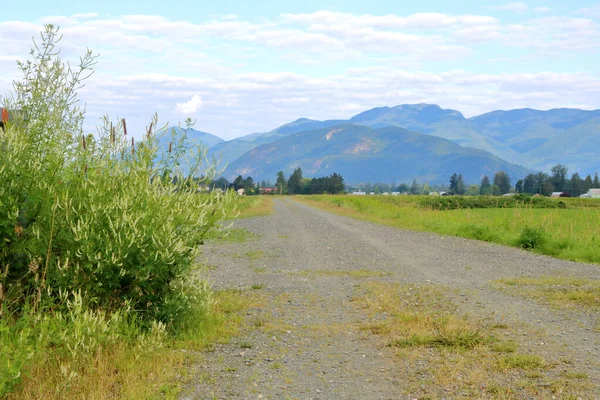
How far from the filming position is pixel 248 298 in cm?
1044

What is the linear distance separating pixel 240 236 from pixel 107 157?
15.4 meters

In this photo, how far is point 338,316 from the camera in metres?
9.11

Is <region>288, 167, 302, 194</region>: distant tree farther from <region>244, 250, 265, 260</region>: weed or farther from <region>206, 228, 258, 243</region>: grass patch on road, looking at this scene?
<region>244, 250, 265, 260</region>: weed

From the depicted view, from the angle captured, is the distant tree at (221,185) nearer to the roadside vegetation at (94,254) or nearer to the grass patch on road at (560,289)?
the roadside vegetation at (94,254)

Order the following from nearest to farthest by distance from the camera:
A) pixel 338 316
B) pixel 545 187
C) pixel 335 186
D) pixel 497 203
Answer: pixel 338 316 → pixel 497 203 → pixel 335 186 → pixel 545 187

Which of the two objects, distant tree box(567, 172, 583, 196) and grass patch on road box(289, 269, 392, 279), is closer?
grass patch on road box(289, 269, 392, 279)

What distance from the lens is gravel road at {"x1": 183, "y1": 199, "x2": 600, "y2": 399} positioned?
19.5 feet

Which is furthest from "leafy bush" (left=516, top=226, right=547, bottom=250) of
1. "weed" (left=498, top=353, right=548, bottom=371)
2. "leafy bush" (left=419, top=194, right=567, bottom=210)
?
"leafy bush" (left=419, top=194, right=567, bottom=210)

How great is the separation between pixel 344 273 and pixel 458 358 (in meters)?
7.10

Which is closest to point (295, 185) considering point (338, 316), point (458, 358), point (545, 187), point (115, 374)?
point (545, 187)

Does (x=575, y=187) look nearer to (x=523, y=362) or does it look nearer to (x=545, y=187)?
(x=545, y=187)

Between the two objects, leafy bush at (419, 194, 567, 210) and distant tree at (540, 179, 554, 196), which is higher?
distant tree at (540, 179, 554, 196)

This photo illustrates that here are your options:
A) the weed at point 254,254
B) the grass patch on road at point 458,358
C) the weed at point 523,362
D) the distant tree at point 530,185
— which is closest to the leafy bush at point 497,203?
the weed at point 254,254

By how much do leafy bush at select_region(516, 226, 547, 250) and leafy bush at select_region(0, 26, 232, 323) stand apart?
612 inches
